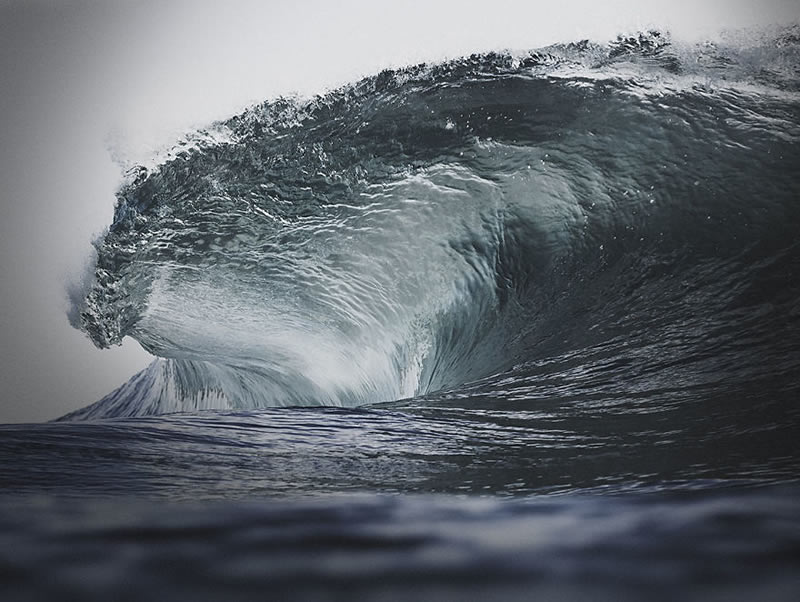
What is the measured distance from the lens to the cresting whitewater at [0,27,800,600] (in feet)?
1.22

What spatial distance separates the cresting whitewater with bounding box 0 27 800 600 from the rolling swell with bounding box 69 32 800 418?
0.01 m

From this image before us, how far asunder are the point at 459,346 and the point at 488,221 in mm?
565

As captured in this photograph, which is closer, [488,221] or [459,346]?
[459,346]

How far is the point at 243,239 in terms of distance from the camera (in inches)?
131

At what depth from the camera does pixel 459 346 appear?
8.98 feet

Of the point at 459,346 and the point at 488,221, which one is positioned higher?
the point at 488,221

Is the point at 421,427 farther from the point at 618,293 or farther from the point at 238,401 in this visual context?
the point at 238,401

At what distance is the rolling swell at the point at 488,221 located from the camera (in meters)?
2.29

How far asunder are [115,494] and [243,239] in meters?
2.69

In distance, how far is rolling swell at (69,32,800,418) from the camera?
2.29 meters

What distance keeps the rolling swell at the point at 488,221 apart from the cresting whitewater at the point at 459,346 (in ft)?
0.04

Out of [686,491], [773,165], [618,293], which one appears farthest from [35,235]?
[686,491]

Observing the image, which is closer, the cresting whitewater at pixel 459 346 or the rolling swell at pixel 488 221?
the cresting whitewater at pixel 459 346

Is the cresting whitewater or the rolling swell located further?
the rolling swell
